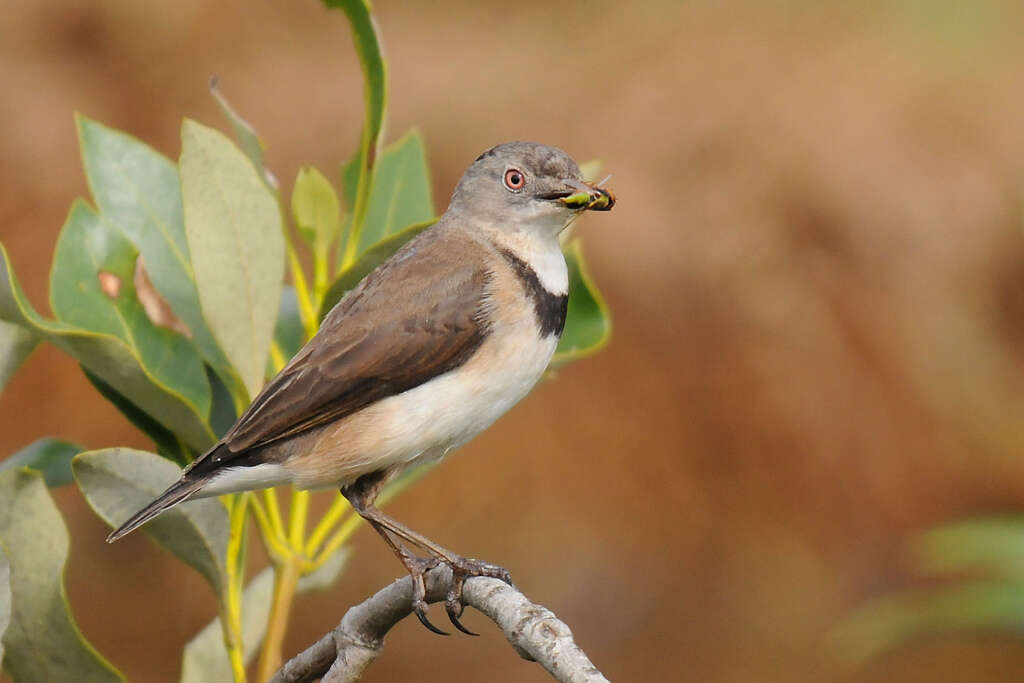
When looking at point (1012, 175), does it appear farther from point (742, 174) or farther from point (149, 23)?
point (149, 23)

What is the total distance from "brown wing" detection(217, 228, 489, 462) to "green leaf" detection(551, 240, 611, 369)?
26cm

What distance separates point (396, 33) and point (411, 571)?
5330 millimetres

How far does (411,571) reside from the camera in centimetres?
256

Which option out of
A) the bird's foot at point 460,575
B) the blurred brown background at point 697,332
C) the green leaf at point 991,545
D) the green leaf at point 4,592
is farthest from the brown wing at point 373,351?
the blurred brown background at point 697,332

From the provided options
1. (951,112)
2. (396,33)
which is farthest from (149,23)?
(951,112)

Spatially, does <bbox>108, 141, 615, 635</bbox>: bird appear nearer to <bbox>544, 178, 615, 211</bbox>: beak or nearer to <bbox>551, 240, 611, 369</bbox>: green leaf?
<bbox>544, 178, 615, 211</bbox>: beak

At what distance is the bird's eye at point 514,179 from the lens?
9.59 ft

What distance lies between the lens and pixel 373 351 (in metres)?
2.61

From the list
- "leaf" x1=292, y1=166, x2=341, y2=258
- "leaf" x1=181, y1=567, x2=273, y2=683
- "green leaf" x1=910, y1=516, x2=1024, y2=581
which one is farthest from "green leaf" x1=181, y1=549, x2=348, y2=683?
"green leaf" x1=910, y1=516, x2=1024, y2=581

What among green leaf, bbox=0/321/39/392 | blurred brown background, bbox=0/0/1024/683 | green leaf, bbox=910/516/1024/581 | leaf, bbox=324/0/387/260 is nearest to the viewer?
green leaf, bbox=0/321/39/392

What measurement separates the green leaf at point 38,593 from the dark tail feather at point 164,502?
0.10 metres

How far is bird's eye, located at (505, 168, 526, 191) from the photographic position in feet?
9.59

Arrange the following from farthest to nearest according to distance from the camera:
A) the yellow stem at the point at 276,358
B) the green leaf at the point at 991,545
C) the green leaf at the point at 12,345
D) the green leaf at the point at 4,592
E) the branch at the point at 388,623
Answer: the green leaf at the point at 991,545 → the yellow stem at the point at 276,358 → the green leaf at the point at 12,345 → the green leaf at the point at 4,592 → the branch at the point at 388,623

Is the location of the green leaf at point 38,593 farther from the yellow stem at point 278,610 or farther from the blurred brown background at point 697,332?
the blurred brown background at point 697,332
